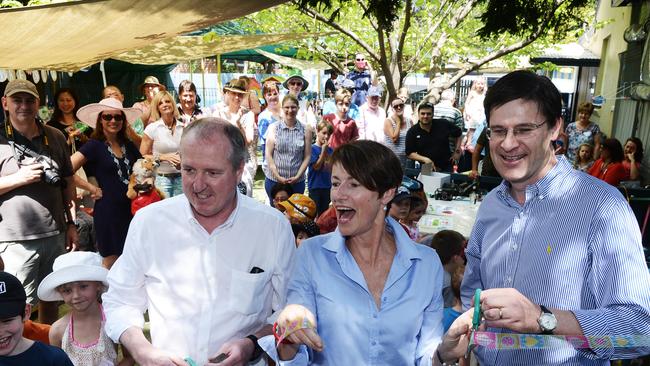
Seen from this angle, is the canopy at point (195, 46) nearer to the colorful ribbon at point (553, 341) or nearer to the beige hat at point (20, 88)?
the beige hat at point (20, 88)

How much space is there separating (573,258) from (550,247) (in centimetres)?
8

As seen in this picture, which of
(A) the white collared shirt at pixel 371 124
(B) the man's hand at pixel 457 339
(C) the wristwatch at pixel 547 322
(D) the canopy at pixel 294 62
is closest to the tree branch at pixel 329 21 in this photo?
(A) the white collared shirt at pixel 371 124

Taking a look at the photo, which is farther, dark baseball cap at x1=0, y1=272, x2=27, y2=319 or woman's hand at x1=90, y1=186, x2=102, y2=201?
woman's hand at x1=90, y1=186, x2=102, y2=201

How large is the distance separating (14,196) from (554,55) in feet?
53.2

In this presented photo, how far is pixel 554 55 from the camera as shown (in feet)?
52.9

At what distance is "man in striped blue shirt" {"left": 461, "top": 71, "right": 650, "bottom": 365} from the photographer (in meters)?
1.53

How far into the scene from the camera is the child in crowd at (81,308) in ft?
8.96

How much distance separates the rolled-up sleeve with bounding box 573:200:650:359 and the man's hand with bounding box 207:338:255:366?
120 centimetres

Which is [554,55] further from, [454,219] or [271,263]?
[271,263]

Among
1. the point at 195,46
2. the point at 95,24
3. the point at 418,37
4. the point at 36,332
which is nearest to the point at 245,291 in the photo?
the point at 36,332

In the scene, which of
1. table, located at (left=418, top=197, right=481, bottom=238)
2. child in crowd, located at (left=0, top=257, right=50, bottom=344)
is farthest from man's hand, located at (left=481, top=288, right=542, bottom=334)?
table, located at (left=418, top=197, right=481, bottom=238)

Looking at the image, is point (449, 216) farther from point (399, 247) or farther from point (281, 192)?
point (399, 247)

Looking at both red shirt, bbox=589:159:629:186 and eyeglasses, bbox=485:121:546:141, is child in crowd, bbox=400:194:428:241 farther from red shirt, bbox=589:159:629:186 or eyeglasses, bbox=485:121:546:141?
red shirt, bbox=589:159:629:186

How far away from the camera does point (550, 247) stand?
1.75m
